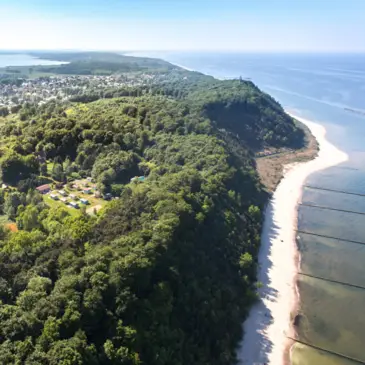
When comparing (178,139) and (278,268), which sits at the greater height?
(178,139)

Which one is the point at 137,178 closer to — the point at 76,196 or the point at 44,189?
the point at 76,196

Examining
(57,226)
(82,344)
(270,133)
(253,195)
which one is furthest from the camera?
(270,133)

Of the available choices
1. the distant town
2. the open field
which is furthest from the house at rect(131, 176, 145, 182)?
the distant town

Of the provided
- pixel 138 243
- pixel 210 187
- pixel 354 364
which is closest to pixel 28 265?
pixel 138 243

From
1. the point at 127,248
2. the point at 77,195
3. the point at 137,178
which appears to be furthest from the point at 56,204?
the point at 127,248

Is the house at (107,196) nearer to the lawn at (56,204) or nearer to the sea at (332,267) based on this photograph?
the lawn at (56,204)

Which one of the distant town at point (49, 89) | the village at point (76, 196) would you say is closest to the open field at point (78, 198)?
the village at point (76, 196)

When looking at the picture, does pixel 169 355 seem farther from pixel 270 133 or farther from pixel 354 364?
pixel 270 133
